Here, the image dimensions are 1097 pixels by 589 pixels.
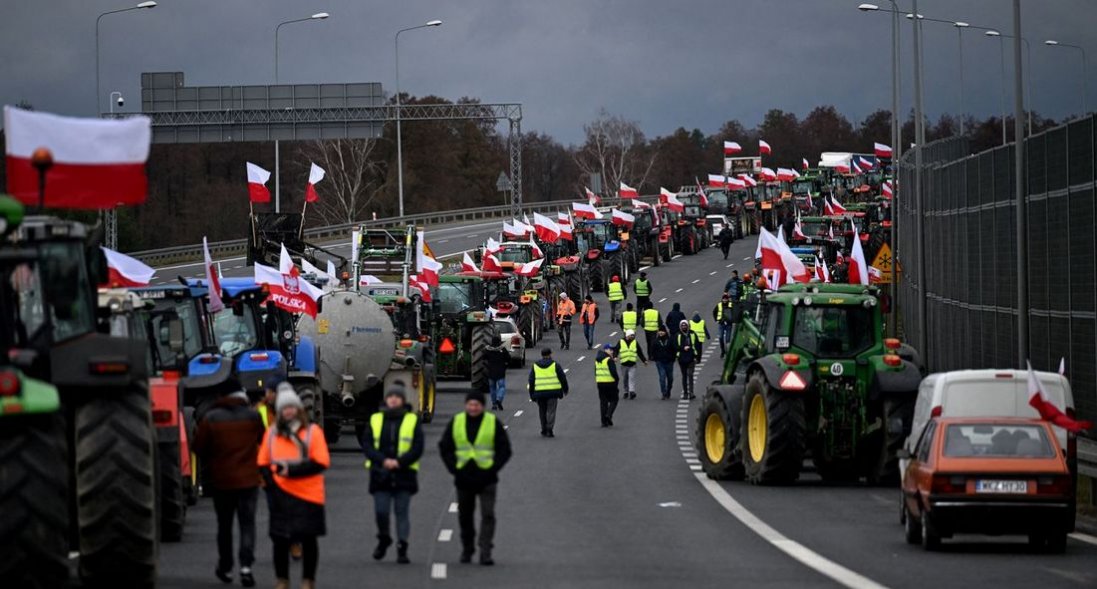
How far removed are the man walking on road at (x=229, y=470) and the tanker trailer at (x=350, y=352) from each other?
1563cm

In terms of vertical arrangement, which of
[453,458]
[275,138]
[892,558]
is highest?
[275,138]

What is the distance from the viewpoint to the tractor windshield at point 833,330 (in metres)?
26.8

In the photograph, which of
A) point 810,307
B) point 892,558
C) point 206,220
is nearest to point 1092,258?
point 810,307

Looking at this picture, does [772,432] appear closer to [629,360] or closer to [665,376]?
[629,360]

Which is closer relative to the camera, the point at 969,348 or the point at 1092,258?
the point at 1092,258

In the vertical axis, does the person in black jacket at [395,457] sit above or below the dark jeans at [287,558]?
above

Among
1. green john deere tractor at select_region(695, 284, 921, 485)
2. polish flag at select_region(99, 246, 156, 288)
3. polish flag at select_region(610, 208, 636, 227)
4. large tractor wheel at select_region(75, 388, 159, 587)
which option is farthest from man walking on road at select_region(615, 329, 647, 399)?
polish flag at select_region(610, 208, 636, 227)

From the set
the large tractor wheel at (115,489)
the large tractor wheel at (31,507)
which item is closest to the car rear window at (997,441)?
the large tractor wheel at (115,489)

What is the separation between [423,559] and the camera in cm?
1867

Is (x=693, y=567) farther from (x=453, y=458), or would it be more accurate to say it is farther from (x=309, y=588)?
(x=309, y=588)

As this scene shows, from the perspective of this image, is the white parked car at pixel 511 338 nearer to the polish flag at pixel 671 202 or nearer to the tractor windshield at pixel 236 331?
the tractor windshield at pixel 236 331

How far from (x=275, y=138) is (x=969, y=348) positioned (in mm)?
41278

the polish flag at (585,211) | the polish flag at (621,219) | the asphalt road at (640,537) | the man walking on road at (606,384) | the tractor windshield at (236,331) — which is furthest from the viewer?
the polish flag at (621,219)

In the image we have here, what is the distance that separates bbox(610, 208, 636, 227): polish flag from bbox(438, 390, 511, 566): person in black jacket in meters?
54.4
